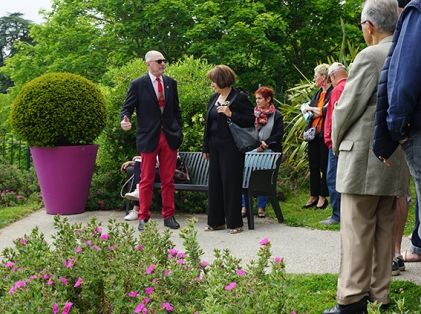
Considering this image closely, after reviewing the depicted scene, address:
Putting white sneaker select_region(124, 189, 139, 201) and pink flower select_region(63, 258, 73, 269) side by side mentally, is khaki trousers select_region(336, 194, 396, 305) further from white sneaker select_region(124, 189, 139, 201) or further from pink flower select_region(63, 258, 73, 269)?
white sneaker select_region(124, 189, 139, 201)

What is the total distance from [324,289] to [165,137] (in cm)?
330

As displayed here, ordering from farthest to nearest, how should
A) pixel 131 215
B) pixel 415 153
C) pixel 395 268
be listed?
pixel 131 215 < pixel 395 268 < pixel 415 153

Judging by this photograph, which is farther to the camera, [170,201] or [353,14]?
[353,14]

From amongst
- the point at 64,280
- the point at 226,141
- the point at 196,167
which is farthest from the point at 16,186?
the point at 64,280

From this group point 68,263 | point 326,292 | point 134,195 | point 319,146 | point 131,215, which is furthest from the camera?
point 319,146

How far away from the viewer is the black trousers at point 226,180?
7066 mm

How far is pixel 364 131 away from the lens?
12.6ft

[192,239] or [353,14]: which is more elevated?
[353,14]

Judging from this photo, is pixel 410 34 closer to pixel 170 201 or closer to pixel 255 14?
pixel 170 201

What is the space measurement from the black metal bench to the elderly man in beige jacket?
3.43 m

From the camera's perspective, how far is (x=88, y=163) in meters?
8.67

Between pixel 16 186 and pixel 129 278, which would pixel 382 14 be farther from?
pixel 16 186

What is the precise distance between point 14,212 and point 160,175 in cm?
270

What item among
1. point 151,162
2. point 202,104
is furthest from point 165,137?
point 202,104
